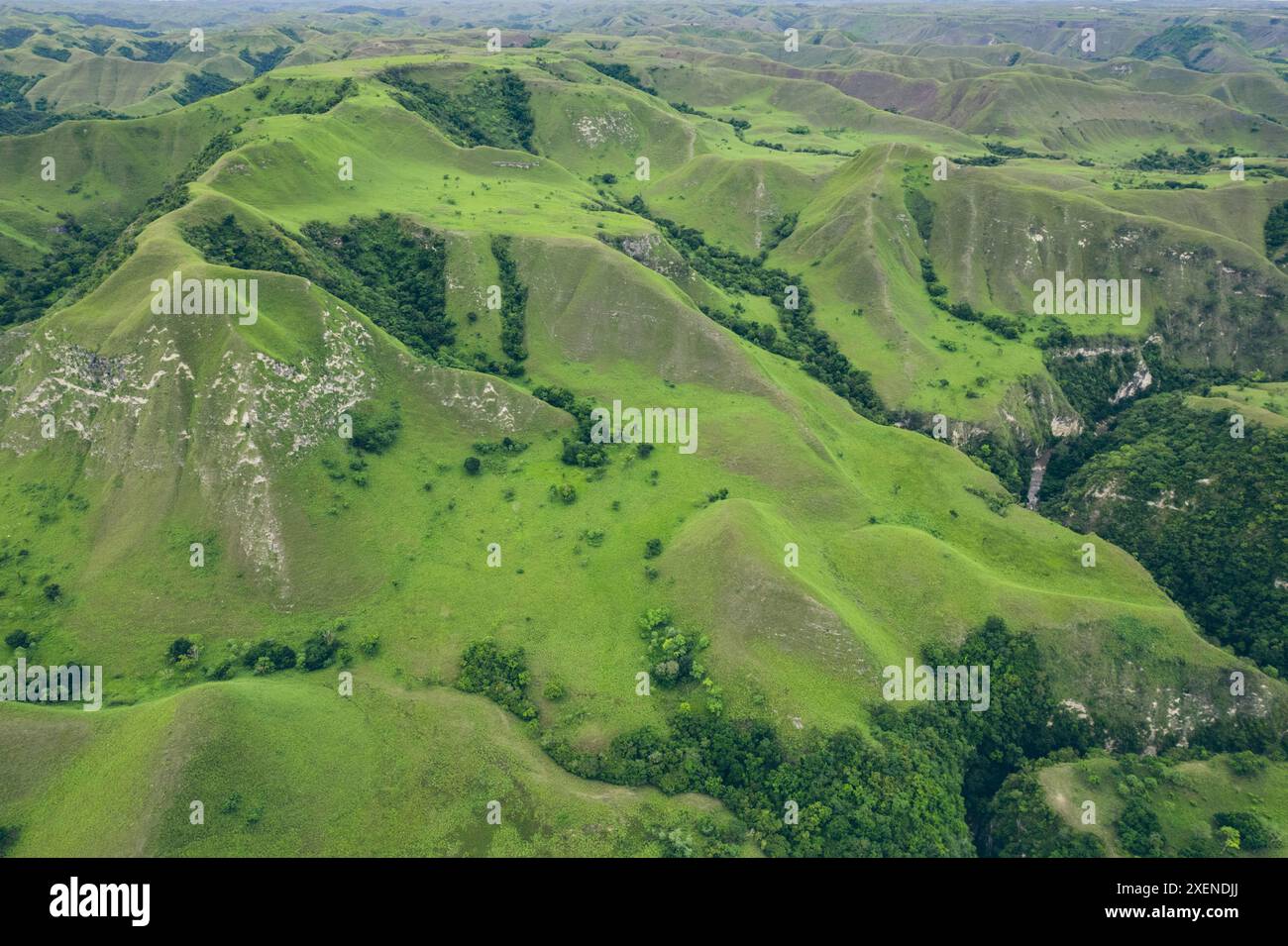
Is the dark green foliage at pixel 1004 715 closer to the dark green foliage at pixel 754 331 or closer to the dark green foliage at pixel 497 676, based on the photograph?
the dark green foliage at pixel 497 676

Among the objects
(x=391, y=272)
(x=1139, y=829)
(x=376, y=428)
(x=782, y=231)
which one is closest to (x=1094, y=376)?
(x=782, y=231)

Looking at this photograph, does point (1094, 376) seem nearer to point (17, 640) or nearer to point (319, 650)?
point (319, 650)

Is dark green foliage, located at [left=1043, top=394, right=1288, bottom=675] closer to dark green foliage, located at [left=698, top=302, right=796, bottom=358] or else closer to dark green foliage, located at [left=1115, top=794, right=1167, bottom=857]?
dark green foliage, located at [left=1115, top=794, right=1167, bottom=857]

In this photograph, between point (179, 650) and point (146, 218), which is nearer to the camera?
point (179, 650)

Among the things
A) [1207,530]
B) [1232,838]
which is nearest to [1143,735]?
[1232,838]

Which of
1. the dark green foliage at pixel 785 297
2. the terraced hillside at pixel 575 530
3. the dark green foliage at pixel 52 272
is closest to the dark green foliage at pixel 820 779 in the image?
the terraced hillside at pixel 575 530

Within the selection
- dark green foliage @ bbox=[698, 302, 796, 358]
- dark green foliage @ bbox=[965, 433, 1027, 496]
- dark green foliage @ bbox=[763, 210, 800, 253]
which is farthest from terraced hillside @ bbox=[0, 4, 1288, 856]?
dark green foliage @ bbox=[763, 210, 800, 253]
